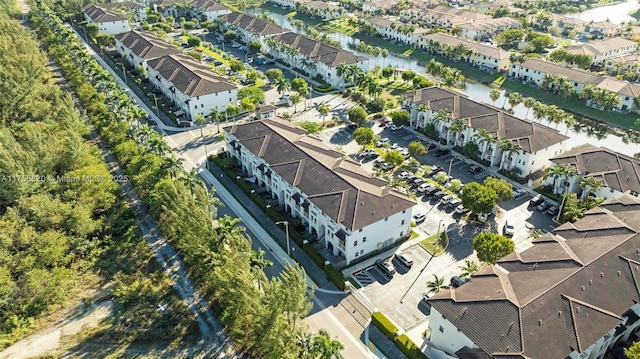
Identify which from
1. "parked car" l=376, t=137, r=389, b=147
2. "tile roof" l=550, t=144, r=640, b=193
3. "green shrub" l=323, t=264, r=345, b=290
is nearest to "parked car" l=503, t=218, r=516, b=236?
"tile roof" l=550, t=144, r=640, b=193

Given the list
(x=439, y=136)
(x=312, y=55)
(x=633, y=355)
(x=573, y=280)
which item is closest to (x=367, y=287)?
(x=573, y=280)

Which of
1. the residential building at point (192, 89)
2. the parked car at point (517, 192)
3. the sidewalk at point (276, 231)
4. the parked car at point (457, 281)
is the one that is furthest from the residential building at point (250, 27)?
the parked car at point (457, 281)

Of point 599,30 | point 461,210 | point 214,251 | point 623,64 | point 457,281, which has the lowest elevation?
point 457,281

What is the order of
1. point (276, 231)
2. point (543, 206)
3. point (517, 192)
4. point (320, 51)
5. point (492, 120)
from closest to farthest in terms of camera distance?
point (276, 231) < point (543, 206) < point (517, 192) < point (492, 120) < point (320, 51)

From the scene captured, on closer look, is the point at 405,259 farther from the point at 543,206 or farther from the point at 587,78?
the point at 587,78

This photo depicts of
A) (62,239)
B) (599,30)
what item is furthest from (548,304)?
(599,30)

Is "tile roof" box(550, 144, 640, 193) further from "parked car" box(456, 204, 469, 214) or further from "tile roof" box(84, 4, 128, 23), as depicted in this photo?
"tile roof" box(84, 4, 128, 23)

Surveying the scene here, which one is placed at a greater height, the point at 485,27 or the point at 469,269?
the point at 485,27
